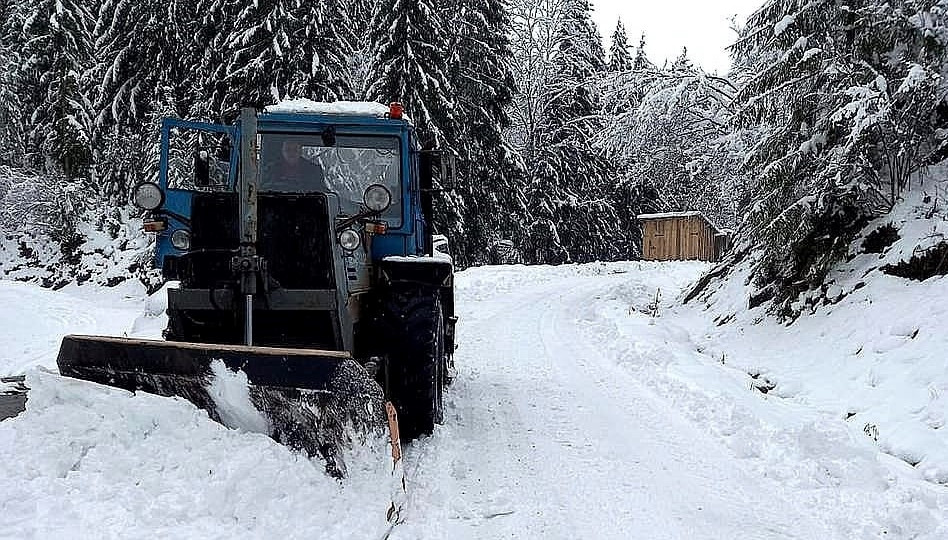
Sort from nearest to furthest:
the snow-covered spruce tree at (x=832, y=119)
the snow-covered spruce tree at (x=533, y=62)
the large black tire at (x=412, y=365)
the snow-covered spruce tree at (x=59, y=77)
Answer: the large black tire at (x=412, y=365), the snow-covered spruce tree at (x=832, y=119), the snow-covered spruce tree at (x=59, y=77), the snow-covered spruce tree at (x=533, y=62)

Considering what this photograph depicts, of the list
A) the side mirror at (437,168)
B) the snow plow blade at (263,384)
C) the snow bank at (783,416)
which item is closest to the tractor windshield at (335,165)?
the side mirror at (437,168)

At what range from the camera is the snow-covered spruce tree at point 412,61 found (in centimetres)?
1984

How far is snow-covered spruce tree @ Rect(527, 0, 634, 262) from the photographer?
107 ft

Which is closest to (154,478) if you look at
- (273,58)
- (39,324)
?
(39,324)

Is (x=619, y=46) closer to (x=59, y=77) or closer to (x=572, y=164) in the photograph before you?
(x=572, y=164)

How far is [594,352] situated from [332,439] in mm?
6717

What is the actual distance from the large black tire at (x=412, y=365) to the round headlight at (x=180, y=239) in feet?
5.42

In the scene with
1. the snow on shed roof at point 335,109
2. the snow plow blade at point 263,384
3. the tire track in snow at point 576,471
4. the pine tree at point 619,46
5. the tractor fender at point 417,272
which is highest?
the pine tree at point 619,46

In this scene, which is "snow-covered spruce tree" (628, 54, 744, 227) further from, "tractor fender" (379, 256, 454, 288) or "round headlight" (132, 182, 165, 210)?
"round headlight" (132, 182, 165, 210)

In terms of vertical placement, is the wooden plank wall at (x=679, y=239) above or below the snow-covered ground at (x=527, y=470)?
above

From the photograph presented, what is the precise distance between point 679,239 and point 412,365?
2748 centimetres

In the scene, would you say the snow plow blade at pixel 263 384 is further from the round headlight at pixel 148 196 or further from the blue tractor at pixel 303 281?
the round headlight at pixel 148 196

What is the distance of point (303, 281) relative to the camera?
466 cm

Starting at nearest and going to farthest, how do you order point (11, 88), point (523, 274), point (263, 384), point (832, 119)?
point (263, 384), point (832, 119), point (523, 274), point (11, 88)
